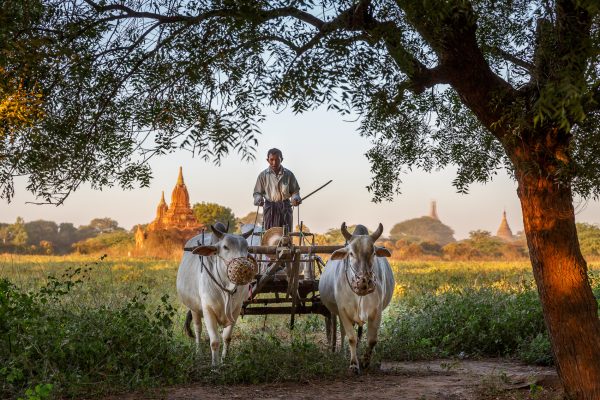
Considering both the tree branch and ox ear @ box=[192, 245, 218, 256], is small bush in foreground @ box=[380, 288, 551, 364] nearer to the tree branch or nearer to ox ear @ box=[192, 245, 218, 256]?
ox ear @ box=[192, 245, 218, 256]

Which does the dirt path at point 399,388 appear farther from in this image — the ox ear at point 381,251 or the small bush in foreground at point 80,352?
the ox ear at point 381,251

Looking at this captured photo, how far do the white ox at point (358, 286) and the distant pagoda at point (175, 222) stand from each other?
38.8 metres

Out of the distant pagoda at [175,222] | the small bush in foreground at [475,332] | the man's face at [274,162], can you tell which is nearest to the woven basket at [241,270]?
the man's face at [274,162]

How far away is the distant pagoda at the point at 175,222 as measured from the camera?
48.1m

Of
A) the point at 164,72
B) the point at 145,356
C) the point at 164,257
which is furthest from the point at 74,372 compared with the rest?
the point at 164,257

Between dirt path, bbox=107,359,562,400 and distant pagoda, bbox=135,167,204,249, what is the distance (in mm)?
39459

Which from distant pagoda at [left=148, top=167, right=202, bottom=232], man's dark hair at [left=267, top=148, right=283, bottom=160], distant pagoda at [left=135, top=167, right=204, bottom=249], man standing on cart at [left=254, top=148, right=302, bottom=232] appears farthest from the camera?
distant pagoda at [left=148, top=167, right=202, bottom=232]

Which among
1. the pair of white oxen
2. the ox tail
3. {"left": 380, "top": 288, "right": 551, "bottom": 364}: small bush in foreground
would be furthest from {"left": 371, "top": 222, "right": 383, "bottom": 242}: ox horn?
the ox tail

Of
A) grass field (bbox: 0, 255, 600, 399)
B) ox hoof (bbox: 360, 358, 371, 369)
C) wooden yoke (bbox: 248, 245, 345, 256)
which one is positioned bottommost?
ox hoof (bbox: 360, 358, 371, 369)

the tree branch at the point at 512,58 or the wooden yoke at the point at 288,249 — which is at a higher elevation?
the tree branch at the point at 512,58

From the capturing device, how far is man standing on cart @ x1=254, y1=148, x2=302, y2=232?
10.6 meters

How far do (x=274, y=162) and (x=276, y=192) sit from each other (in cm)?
45

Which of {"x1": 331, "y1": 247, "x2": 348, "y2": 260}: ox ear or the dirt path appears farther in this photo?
{"x1": 331, "y1": 247, "x2": 348, "y2": 260}: ox ear

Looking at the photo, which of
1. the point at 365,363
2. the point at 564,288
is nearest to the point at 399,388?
the point at 365,363
